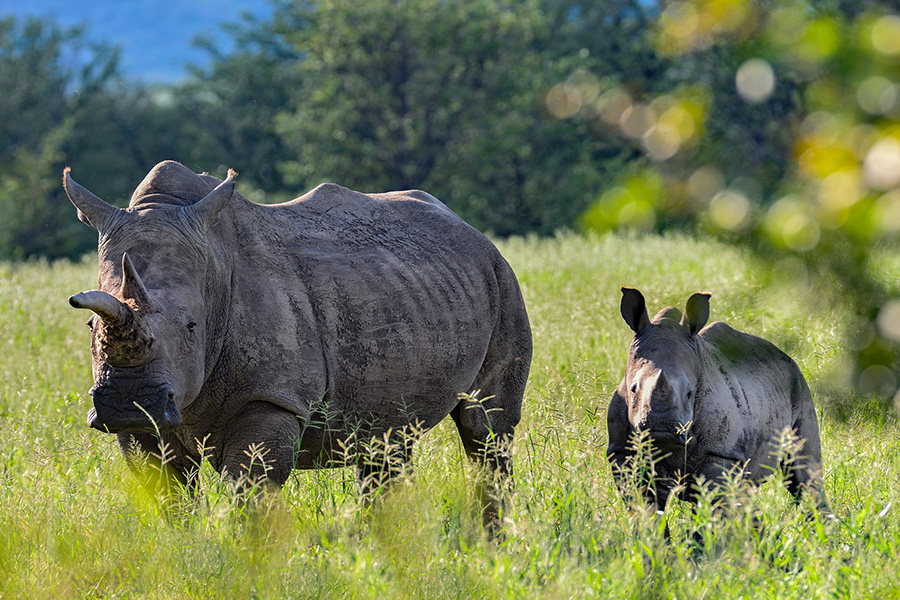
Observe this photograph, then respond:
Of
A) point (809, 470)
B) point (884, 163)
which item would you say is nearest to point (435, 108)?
point (809, 470)

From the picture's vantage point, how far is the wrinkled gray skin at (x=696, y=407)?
12.9 feet

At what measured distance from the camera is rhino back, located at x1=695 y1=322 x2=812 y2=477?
4.13m

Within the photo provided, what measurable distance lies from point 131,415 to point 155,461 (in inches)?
Result: 30.5

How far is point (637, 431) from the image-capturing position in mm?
3797

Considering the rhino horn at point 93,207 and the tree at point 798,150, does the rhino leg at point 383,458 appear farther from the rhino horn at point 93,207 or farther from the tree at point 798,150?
the tree at point 798,150

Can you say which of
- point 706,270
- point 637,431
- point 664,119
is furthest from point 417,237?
point 706,270

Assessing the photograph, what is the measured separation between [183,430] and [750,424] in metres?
2.41

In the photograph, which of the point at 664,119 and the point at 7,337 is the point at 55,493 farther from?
the point at 7,337

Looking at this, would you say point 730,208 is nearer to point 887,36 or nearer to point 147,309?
point 887,36

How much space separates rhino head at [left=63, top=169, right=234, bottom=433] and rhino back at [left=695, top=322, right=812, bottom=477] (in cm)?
208

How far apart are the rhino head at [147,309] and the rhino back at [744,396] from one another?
82.0 inches

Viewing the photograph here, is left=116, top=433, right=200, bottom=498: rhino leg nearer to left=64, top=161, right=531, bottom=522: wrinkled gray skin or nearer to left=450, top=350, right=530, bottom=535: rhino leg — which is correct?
left=64, top=161, right=531, bottom=522: wrinkled gray skin

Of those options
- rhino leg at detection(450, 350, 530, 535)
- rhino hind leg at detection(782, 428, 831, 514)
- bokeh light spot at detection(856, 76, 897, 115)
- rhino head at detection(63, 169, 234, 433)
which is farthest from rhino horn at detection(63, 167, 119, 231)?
bokeh light spot at detection(856, 76, 897, 115)

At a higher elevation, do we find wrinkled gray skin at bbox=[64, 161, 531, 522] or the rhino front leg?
wrinkled gray skin at bbox=[64, 161, 531, 522]
